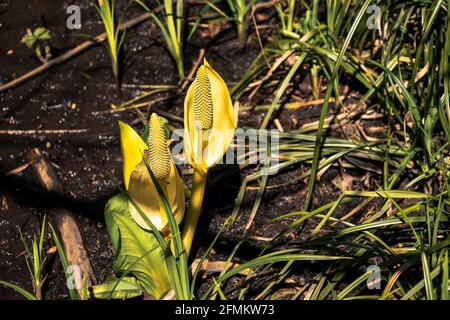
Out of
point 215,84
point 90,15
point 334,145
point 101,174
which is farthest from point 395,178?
point 90,15

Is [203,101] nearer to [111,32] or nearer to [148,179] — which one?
[148,179]

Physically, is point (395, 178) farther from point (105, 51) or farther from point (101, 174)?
point (105, 51)

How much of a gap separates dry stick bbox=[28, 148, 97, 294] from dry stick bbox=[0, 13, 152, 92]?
1.27 ft

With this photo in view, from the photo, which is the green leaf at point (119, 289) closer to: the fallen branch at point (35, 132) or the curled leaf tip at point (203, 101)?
the curled leaf tip at point (203, 101)

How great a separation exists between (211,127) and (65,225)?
29.3 inches

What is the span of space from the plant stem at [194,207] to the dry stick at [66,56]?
1.14m

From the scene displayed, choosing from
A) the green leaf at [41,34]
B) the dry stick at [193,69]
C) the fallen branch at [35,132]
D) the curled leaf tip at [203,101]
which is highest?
the curled leaf tip at [203,101]

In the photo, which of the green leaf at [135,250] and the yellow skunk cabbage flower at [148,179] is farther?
the green leaf at [135,250]

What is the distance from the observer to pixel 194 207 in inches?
79.7

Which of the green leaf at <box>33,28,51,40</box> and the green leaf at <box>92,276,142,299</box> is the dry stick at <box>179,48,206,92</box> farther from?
the green leaf at <box>92,276,142,299</box>

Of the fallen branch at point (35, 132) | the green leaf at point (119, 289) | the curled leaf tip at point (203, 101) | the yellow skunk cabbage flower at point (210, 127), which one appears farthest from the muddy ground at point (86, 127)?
the curled leaf tip at point (203, 101)

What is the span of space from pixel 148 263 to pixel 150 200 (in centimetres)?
22

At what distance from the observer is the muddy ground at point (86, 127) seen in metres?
2.32

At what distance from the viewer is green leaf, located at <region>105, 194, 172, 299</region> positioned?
78.7 inches
